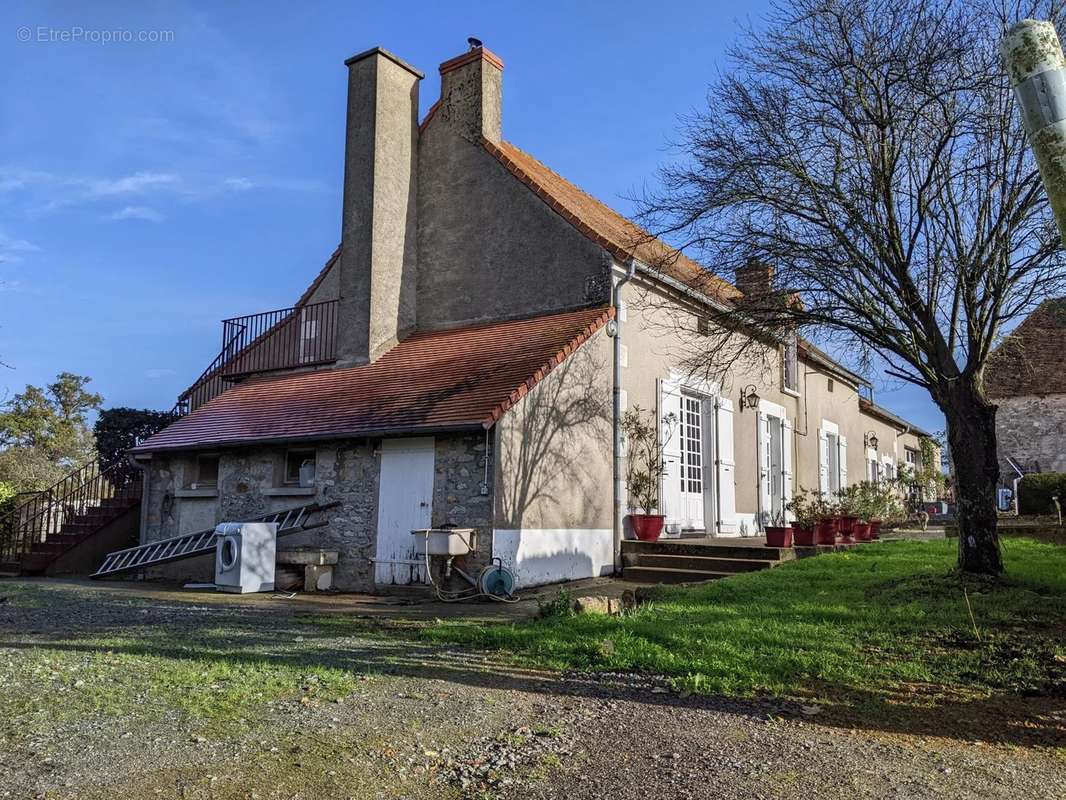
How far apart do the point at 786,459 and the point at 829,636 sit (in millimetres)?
11304

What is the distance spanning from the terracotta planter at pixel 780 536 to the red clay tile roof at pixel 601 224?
335 cm

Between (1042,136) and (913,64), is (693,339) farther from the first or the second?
(1042,136)

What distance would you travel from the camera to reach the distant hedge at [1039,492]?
55.4ft

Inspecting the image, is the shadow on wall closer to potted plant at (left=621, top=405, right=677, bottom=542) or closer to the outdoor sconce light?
potted plant at (left=621, top=405, right=677, bottom=542)

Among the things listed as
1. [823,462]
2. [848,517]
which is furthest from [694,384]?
[823,462]

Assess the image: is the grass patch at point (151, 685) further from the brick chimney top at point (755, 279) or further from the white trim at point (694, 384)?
the white trim at point (694, 384)

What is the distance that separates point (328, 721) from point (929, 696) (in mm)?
3562

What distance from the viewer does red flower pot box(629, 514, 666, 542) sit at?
470 inches

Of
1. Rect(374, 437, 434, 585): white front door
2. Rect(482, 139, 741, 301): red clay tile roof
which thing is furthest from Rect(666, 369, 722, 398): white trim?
Rect(374, 437, 434, 585): white front door

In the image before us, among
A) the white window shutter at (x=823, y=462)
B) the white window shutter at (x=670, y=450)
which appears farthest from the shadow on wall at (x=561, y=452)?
the white window shutter at (x=823, y=462)

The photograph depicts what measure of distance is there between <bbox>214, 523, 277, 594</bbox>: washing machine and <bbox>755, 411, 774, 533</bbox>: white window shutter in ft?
30.4

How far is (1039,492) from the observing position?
17359mm

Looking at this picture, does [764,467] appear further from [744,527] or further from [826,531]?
[826,531]

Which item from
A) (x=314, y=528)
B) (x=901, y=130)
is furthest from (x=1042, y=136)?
(x=314, y=528)
